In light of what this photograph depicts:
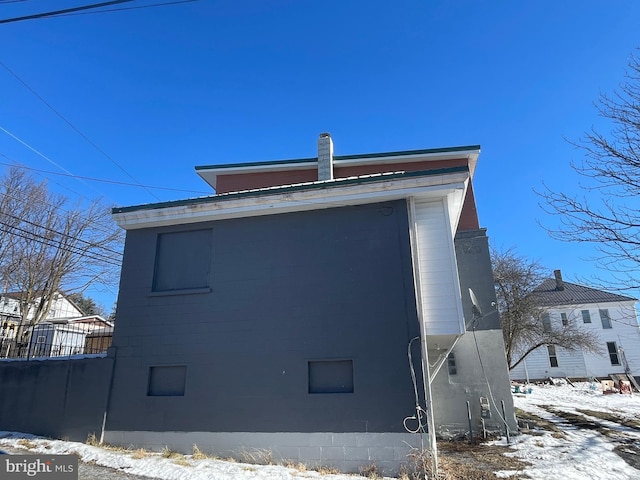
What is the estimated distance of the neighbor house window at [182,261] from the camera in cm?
806

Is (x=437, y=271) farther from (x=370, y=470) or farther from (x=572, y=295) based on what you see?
(x=572, y=295)

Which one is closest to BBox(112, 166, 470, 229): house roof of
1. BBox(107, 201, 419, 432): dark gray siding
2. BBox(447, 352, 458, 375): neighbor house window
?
BBox(107, 201, 419, 432): dark gray siding

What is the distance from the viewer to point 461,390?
1003cm

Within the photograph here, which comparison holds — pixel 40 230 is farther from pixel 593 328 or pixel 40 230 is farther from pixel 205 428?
pixel 593 328

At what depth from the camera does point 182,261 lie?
8242 mm

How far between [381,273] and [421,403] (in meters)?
2.23

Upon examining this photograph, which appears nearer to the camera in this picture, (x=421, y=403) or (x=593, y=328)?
(x=421, y=403)

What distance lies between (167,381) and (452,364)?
6.99 meters

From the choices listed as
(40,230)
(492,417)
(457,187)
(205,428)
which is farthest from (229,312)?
(40,230)

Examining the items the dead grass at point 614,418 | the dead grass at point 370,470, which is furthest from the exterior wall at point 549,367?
the dead grass at point 370,470

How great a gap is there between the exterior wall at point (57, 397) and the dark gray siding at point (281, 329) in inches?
14.8

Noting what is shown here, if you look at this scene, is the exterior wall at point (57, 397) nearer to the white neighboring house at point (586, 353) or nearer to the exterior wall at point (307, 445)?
the exterior wall at point (307, 445)

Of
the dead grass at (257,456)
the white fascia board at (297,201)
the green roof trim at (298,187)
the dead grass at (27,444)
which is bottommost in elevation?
the dead grass at (257,456)

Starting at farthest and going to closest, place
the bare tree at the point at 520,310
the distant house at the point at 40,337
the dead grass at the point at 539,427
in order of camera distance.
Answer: the bare tree at the point at 520,310
the distant house at the point at 40,337
the dead grass at the point at 539,427
